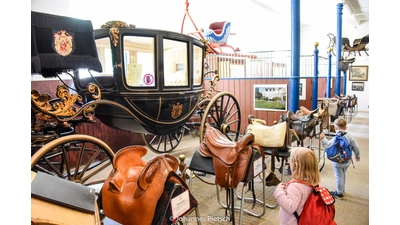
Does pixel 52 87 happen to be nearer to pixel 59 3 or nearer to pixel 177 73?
pixel 59 3

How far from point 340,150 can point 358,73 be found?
11.3 meters

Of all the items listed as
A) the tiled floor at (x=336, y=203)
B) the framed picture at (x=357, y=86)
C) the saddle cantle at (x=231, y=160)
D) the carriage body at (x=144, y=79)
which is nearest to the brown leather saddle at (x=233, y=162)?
the saddle cantle at (x=231, y=160)

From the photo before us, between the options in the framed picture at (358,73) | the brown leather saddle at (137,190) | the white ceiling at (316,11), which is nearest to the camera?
the brown leather saddle at (137,190)

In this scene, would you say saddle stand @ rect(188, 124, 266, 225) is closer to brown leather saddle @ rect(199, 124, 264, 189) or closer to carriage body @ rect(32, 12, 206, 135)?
brown leather saddle @ rect(199, 124, 264, 189)

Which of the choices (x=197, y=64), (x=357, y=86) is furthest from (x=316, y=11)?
(x=197, y=64)

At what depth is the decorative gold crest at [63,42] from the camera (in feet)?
6.46

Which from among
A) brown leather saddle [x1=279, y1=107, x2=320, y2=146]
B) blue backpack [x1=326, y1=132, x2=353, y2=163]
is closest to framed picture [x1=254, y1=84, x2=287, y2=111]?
brown leather saddle [x1=279, y1=107, x2=320, y2=146]

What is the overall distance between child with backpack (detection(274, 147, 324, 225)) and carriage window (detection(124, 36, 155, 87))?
5.83 ft

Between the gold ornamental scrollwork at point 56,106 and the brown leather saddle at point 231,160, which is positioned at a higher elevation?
the gold ornamental scrollwork at point 56,106

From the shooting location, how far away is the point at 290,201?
61.4 inches

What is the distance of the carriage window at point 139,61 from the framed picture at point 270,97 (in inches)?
153

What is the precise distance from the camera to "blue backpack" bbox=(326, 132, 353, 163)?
Answer: 8.93 feet

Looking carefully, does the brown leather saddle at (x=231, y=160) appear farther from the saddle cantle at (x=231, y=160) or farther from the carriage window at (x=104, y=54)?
the carriage window at (x=104, y=54)

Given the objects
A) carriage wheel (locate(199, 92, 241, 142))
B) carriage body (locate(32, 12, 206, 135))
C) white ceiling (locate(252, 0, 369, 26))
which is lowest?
carriage wheel (locate(199, 92, 241, 142))
